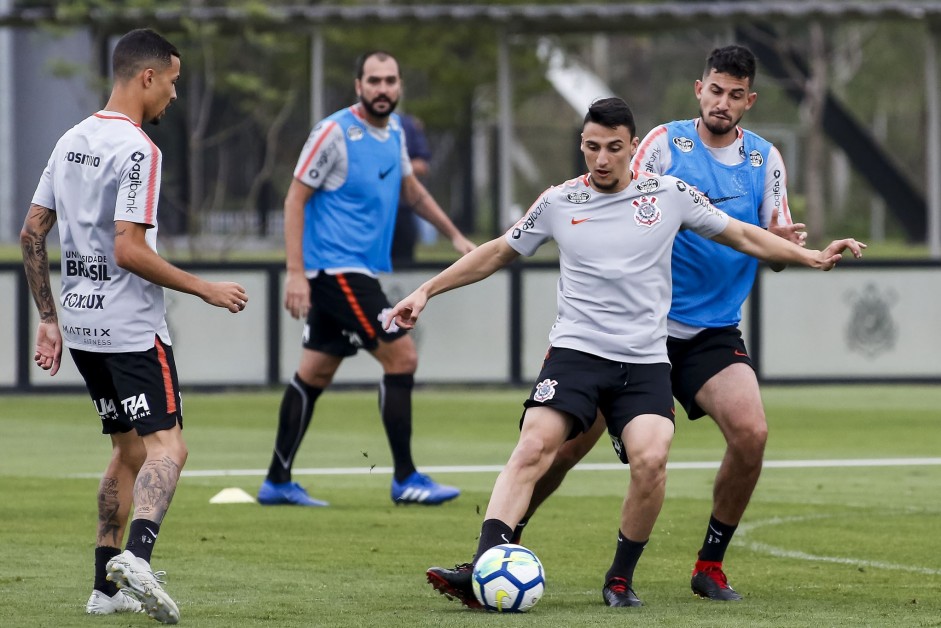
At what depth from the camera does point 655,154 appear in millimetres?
7477

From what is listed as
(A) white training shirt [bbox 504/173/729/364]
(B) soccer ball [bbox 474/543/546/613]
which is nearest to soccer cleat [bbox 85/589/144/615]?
(B) soccer ball [bbox 474/543/546/613]

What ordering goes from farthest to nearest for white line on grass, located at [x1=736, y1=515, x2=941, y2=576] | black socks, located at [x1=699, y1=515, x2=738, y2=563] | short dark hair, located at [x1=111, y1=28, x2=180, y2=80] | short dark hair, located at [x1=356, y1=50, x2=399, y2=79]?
short dark hair, located at [x1=356, y1=50, x2=399, y2=79] < white line on grass, located at [x1=736, y1=515, x2=941, y2=576] < black socks, located at [x1=699, y1=515, x2=738, y2=563] < short dark hair, located at [x1=111, y1=28, x2=180, y2=80]

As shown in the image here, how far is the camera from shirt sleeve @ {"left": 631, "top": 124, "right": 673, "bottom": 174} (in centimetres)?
742

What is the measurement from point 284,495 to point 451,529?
1.30 meters

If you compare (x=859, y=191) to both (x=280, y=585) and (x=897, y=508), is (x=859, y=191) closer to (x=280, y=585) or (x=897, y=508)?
(x=897, y=508)

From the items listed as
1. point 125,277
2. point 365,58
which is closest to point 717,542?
point 125,277

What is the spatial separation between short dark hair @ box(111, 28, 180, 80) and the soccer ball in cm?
213

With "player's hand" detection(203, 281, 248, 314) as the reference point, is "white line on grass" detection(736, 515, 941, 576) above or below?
below

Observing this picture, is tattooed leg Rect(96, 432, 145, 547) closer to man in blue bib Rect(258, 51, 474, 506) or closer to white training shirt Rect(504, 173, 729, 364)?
white training shirt Rect(504, 173, 729, 364)

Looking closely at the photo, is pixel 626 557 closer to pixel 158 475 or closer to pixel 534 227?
pixel 534 227

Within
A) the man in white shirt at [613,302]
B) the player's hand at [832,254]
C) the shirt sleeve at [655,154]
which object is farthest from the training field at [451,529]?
the shirt sleeve at [655,154]

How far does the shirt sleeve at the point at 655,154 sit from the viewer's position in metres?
7.42

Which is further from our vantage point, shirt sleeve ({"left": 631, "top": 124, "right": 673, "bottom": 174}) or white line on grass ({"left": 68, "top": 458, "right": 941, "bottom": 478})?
white line on grass ({"left": 68, "top": 458, "right": 941, "bottom": 478})

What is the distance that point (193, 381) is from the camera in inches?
677
